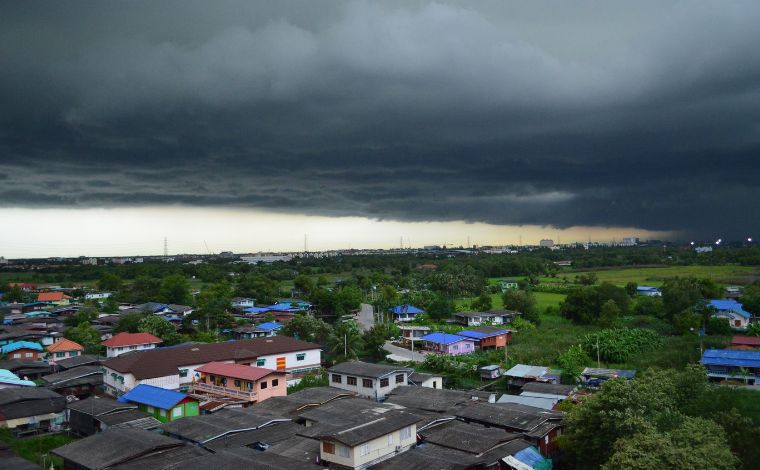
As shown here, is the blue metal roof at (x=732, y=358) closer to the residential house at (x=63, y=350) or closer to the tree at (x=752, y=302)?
the tree at (x=752, y=302)

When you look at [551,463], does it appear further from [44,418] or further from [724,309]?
[724,309]

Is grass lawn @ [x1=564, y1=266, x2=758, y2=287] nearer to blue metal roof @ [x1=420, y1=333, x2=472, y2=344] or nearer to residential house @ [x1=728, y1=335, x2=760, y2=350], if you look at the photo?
residential house @ [x1=728, y1=335, x2=760, y2=350]

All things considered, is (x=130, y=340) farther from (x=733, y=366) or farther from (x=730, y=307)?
(x=730, y=307)

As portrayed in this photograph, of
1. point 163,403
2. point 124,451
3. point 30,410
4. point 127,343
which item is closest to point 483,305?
point 127,343

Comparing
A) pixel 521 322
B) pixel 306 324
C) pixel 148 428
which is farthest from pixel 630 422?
pixel 521 322

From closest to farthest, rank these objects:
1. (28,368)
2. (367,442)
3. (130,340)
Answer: (367,442) < (28,368) < (130,340)

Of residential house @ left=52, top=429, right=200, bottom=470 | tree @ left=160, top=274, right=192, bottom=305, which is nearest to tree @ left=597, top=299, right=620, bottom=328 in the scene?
residential house @ left=52, top=429, right=200, bottom=470
